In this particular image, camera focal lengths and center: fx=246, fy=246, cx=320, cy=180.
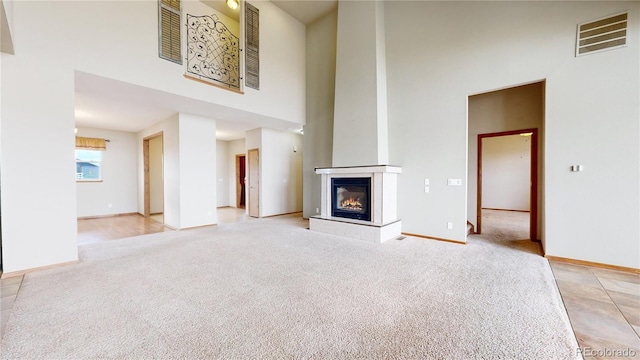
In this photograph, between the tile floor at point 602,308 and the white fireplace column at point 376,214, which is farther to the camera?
the white fireplace column at point 376,214

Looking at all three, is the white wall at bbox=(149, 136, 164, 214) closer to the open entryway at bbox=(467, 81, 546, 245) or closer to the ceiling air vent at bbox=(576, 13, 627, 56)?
the open entryway at bbox=(467, 81, 546, 245)

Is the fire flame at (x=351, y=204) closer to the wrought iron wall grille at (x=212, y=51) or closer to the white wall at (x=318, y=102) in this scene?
→ the white wall at (x=318, y=102)

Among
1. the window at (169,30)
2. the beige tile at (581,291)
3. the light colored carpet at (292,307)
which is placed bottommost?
the beige tile at (581,291)

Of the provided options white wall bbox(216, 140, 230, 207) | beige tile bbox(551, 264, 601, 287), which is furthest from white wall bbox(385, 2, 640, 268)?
white wall bbox(216, 140, 230, 207)

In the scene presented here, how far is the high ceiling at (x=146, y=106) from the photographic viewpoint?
383cm

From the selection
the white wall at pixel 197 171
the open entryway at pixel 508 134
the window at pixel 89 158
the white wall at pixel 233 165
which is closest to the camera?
the open entryway at pixel 508 134

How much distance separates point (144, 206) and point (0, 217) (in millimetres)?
4453

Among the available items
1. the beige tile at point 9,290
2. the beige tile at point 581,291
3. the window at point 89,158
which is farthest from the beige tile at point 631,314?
the window at point 89,158

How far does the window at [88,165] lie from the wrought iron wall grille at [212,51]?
4.69 meters

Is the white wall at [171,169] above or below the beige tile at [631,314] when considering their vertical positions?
above

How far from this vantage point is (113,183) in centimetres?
713

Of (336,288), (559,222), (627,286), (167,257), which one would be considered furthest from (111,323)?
(559,222)

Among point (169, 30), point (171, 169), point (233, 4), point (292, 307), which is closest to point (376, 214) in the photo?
point (292, 307)

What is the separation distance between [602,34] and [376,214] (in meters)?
3.82
